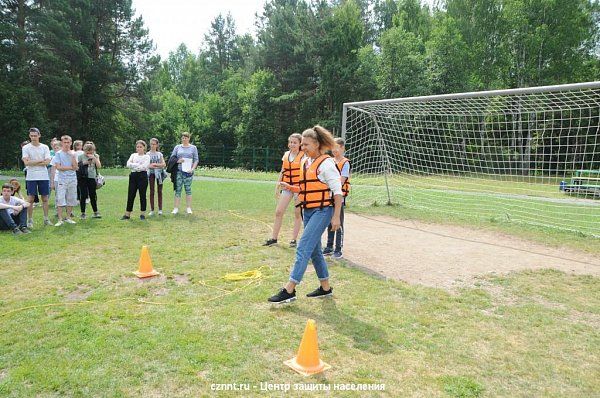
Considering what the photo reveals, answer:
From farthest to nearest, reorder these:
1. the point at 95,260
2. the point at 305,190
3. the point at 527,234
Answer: the point at 527,234
the point at 95,260
the point at 305,190

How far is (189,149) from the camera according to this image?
1040cm

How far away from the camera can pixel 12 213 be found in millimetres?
8320

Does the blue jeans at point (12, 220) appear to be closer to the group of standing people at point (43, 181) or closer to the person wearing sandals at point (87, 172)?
the group of standing people at point (43, 181)

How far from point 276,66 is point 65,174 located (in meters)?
32.9

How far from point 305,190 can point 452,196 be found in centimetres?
1360

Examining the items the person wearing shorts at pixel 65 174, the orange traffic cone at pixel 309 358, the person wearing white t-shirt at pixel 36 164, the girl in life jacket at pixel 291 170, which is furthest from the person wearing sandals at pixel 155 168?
the orange traffic cone at pixel 309 358

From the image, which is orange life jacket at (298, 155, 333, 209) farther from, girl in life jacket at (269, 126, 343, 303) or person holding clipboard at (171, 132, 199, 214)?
person holding clipboard at (171, 132, 199, 214)

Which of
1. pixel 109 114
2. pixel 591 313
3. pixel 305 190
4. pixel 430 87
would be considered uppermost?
pixel 430 87

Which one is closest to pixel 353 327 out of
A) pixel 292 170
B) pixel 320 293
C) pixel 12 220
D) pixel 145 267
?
pixel 320 293

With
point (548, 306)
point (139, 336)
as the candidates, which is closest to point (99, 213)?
point (139, 336)

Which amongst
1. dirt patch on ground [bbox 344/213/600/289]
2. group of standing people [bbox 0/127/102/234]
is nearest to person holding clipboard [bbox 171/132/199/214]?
group of standing people [bbox 0/127/102/234]

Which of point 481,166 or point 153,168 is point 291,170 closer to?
point 153,168

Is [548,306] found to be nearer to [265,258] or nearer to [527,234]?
[265,258]

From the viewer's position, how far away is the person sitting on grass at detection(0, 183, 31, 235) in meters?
8.23
